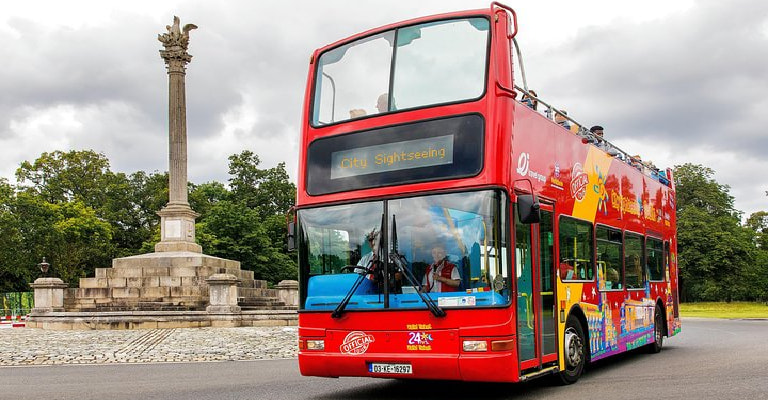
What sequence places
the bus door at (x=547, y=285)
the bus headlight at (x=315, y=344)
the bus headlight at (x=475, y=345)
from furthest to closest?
1. the bus door at (x=547, y=285)
2. the bus headlight at (x=315, y=344)
3. the bus headlight at (x=475, y=345)

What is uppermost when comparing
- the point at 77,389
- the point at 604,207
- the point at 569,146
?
the point at 569,146

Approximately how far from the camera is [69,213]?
5831cm

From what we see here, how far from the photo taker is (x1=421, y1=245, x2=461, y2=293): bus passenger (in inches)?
339

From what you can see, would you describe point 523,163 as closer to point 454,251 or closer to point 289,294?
point 454,251

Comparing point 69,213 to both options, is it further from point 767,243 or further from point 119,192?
point 767,243

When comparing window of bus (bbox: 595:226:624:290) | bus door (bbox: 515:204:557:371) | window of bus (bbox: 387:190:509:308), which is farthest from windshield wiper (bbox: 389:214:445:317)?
window of bus (bbox: 595:226:624:290)

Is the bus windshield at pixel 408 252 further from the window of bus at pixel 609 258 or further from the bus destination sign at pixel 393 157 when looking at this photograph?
the window of bus at pixel 609 258

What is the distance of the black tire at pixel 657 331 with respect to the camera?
15203 millimetres

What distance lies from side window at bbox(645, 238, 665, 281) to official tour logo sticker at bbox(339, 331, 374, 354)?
7252 millimetres

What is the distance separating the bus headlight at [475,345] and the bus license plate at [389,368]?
699 mm

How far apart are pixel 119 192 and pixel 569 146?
202 feet

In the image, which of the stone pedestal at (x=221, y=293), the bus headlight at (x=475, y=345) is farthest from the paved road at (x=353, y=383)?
the stone pedestal at (x=221, y=293)

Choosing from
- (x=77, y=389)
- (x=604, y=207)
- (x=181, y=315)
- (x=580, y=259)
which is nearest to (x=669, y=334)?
(x=604, y=207)

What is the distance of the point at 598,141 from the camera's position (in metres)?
12.8
